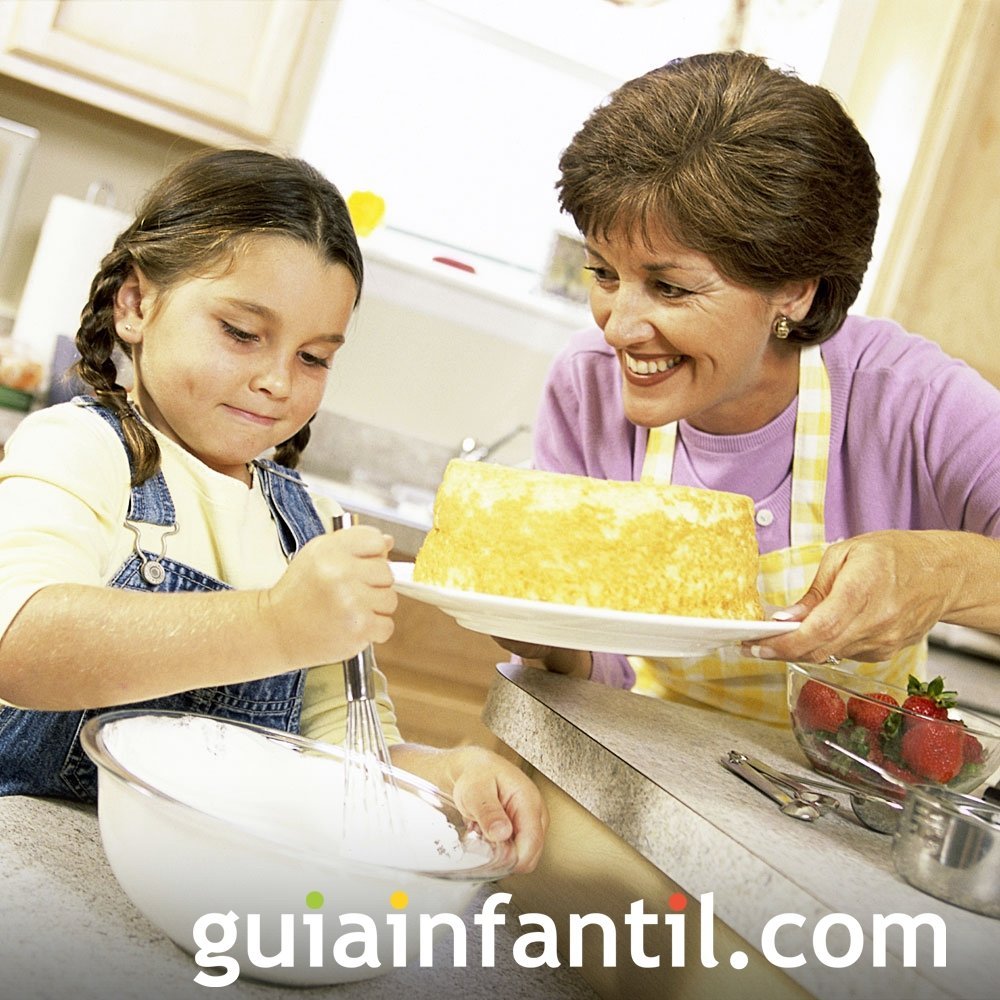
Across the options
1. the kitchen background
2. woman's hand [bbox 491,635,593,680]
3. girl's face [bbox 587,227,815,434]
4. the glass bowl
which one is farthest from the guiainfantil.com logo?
the kitchen background

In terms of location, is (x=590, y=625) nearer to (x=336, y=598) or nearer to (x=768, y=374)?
(x=336, y=598)

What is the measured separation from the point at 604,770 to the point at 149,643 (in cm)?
32

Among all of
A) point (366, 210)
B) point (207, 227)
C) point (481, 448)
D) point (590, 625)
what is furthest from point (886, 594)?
point (366, 210)

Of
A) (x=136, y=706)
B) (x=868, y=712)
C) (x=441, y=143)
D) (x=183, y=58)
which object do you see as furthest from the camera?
(x=441, y=143)

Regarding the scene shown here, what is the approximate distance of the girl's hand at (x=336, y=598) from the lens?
27.6 inches

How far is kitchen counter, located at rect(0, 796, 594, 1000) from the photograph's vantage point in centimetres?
60

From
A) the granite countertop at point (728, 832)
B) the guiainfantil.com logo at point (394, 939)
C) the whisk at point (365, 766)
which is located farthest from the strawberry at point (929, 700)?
the whisk at point (365, 766)

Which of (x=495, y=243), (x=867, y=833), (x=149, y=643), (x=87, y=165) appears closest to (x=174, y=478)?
(x=149, y=643)

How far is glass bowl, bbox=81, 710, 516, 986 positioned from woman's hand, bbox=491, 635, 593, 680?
0.34 m

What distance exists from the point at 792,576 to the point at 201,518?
701 millimetres

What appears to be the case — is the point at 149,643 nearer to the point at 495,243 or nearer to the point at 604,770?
the point at 604,770

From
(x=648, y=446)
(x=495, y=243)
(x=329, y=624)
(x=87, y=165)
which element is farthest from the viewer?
(x=495, y=243)

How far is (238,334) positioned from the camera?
105 centimetres

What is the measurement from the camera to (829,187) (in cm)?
125
